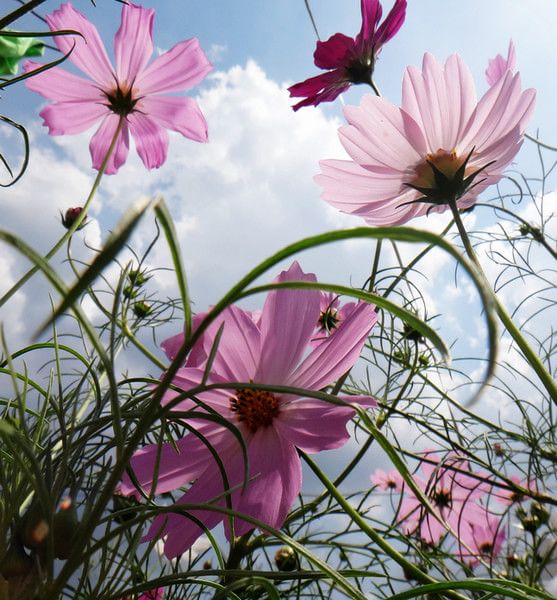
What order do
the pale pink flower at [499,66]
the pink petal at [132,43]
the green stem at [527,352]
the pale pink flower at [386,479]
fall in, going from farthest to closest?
the pale pink flower at [386,479]
the pink petal at [132,43]
the pale pink flower at [499,66]
the green stem at [527,352]

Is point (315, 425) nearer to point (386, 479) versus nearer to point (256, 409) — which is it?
point (256, 409)

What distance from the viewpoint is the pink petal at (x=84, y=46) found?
63 cm

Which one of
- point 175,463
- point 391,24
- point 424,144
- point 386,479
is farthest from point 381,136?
point 386,479

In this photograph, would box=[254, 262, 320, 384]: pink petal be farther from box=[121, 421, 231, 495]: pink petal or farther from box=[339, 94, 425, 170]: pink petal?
box=[339, 94, 425, 170]: pink petal

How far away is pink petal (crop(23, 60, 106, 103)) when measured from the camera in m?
0.64

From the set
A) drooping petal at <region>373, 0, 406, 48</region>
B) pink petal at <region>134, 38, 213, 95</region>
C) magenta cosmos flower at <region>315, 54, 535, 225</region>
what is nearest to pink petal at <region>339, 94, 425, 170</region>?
magenta cosmos flower at <region>315, 54, 535, 225</region>

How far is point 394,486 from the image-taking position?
1.30 metres

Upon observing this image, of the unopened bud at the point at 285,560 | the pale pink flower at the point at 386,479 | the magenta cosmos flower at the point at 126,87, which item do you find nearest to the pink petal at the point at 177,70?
the magenta cosmos flower at the point at 126,87

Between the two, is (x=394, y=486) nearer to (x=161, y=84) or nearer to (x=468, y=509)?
(x=468, y=509)

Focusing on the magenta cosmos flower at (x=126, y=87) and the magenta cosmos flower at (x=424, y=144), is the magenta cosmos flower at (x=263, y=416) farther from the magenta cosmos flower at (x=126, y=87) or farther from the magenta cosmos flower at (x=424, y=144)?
the magenta cosmos flower at (x=126, y=87)

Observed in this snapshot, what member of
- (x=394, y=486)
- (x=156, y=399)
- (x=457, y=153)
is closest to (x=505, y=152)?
(x=457, y=153)

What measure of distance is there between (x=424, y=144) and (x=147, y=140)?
39cm

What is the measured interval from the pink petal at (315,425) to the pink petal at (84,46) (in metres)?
0.46

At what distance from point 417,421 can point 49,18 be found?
1.75 feet
